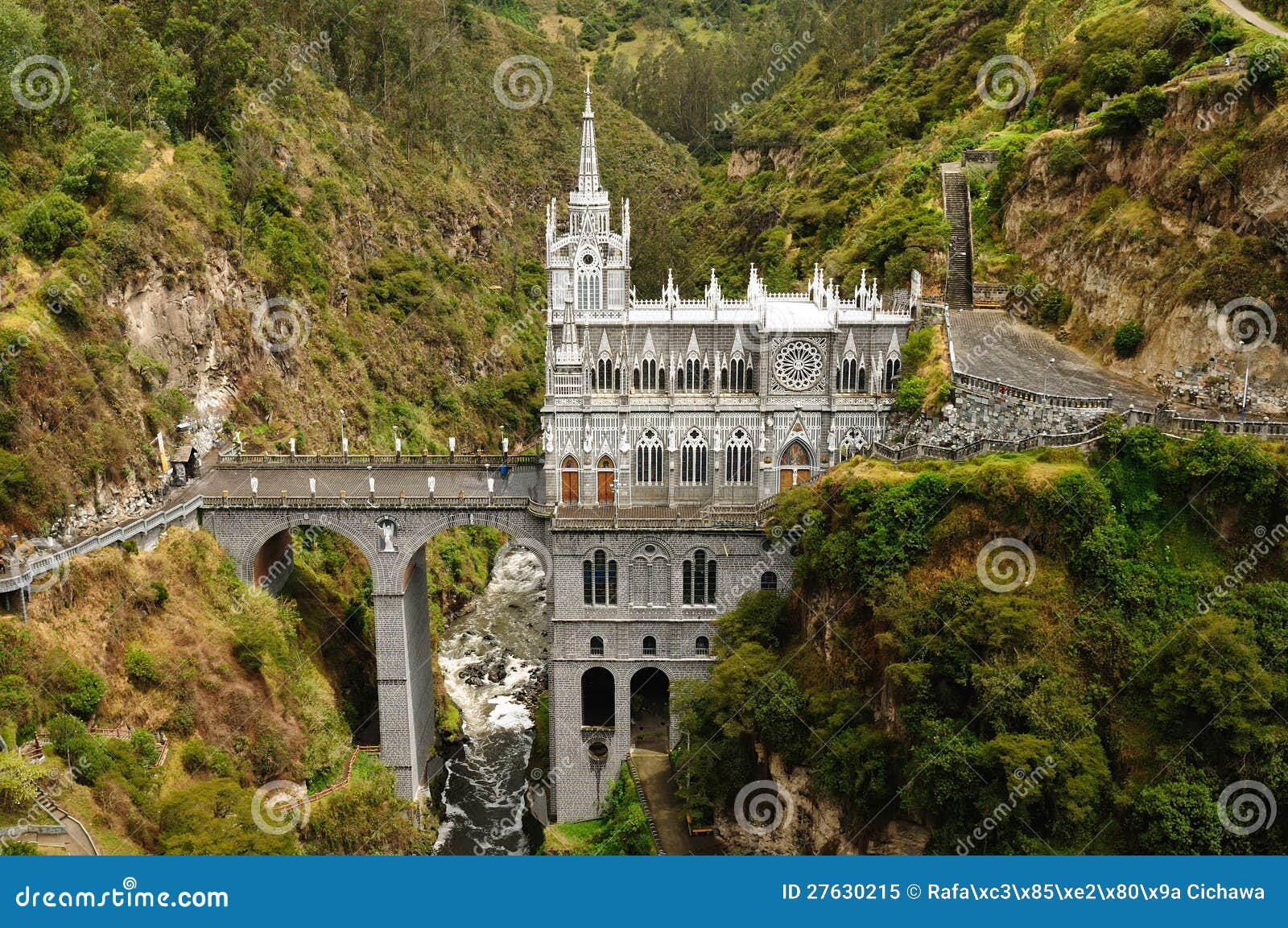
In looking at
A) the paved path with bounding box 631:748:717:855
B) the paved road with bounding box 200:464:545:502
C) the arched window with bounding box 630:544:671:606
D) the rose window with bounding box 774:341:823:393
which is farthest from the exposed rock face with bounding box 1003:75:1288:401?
the paved road with bounding box 200:464:545:502

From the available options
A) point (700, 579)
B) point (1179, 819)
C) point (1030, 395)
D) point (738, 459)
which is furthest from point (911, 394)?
point (1179, 819)

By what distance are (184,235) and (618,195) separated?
66075 millimetres

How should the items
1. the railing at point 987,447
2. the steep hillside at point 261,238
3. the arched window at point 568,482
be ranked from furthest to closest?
the arched window at point 568,482 < the steep hillside at point 261,238 < the railing at point 987,447

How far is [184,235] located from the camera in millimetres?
71250

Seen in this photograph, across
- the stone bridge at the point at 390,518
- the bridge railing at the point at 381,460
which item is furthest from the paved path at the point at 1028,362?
the bridge railing at the point at 381,460

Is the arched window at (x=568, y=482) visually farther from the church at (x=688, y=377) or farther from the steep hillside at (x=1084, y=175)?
the steep hillside at (x=1084, y=175)

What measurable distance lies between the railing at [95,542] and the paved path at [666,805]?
24.8 metres

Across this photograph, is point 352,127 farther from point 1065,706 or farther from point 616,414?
point 1065,706

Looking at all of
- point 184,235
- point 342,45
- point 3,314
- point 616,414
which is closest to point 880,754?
point 616,414

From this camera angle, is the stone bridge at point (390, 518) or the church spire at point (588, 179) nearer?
the stone bridge at point (390, 518)

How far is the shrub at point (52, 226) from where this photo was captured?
61.2 m

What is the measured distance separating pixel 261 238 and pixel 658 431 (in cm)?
3572

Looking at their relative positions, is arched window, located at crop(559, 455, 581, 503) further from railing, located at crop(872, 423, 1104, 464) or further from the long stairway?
the long stairway

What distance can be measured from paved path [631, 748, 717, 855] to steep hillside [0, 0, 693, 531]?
94.0 feet
